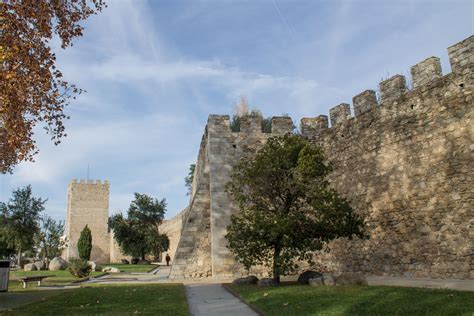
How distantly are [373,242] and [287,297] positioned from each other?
5.80 m

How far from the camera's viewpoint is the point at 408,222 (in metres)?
11.4

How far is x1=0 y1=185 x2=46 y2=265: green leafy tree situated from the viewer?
84.7 ft

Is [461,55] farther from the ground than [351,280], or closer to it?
farther from the ground

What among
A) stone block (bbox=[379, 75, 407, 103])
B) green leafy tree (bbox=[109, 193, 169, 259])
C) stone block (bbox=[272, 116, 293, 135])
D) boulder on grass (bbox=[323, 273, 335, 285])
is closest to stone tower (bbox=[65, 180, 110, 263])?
green leafy tree (bbox=[109, 193, 169, 259])

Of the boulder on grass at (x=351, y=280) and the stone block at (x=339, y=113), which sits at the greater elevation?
the stone block at (x=339, y=113)

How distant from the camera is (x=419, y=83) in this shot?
1145 centimetres

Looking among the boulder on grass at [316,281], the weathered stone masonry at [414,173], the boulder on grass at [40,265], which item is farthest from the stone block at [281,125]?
the boulder on grass at [40,265]

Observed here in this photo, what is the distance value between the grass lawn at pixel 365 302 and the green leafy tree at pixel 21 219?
2245 cm

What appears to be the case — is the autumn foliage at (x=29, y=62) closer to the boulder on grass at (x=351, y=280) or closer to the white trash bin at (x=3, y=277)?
the white trash bin at (x=3, y=277)

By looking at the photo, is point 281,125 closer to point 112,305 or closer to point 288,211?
point 288,211

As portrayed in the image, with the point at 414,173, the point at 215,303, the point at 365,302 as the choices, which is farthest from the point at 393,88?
the point at 215,303

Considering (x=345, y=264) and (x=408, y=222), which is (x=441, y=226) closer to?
(x=408, y=222)

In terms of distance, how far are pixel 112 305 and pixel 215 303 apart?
1.92 meters

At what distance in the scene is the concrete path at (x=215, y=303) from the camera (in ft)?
21.9
